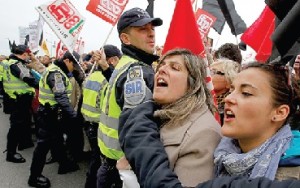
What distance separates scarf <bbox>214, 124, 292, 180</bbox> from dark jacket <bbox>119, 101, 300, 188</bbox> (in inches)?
3.7

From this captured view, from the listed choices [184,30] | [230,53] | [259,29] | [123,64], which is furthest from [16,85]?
[184,30]

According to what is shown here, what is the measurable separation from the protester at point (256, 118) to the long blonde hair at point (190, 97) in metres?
0.26

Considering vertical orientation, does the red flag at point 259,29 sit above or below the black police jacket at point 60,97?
above

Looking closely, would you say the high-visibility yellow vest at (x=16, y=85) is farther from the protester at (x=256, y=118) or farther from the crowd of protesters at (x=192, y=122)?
the protester at (x=256, y=118)

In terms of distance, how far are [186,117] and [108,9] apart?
3597 millimetres

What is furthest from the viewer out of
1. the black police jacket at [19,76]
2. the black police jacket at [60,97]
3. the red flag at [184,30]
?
the black police jacket at [19,76]

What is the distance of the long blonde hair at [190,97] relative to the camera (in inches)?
65.2

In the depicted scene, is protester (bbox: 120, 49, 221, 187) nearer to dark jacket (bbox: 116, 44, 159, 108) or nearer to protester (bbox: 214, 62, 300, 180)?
protester (bbox: 214, 62, 300, 180)

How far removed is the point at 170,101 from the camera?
1.78m

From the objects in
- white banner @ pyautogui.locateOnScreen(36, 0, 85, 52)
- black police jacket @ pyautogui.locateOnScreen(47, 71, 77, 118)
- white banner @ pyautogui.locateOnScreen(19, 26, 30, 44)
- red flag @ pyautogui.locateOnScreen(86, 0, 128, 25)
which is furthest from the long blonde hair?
white banner @ pyautogui.locateOnScreen(19, 26, 30, 44)

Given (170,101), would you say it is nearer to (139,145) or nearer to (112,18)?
(139,145)

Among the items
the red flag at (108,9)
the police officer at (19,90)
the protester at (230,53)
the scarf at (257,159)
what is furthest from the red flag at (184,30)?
the police officer at (19,90)

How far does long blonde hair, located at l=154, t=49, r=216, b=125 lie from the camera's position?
5.44 ft

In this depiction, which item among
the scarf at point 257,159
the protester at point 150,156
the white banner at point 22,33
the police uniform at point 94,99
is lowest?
the white banner at point 22,33
